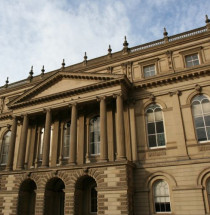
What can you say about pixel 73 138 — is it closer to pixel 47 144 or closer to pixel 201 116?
pixel 47 144

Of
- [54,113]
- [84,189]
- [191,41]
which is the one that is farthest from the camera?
[54,113]

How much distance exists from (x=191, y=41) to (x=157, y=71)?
14.3 ft

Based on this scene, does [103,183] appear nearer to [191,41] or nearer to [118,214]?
[118,214]

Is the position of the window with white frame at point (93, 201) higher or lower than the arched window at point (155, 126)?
lower

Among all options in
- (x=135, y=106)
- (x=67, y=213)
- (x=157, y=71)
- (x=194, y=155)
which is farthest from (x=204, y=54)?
(x=67, y=213)

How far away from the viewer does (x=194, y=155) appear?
66.2 feet

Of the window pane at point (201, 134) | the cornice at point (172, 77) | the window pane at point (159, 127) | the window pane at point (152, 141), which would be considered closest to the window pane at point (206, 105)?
the window pane at point (201, 134)

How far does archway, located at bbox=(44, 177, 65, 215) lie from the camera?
2252 cm

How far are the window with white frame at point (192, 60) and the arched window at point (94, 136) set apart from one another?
10.5m

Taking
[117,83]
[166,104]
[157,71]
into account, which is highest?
[157,71]

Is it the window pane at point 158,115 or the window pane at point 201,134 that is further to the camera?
the window pane at point 158,115

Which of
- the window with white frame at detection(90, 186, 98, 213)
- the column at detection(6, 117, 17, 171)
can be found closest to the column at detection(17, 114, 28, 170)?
the column at detection(6, 117, 17, 171)

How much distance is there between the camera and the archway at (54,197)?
22.5m

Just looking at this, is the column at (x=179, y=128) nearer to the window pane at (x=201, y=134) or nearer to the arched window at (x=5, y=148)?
the window pane at (x=201, y=134)
